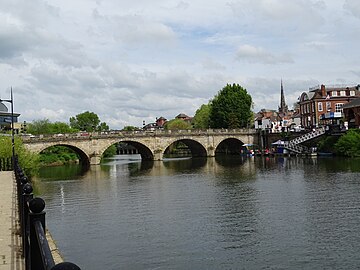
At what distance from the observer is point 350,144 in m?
58.8

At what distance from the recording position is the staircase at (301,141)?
226 ft

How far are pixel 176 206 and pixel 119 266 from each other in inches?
424

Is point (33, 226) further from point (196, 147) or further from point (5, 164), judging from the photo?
point (196, 147)

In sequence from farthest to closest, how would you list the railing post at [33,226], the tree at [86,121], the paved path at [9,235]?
1. the tree at [86,121]
2. the paved path at [9,235]
3. the railing post at [33,226]

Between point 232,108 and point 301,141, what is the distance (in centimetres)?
2230

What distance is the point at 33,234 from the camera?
460 centimetres

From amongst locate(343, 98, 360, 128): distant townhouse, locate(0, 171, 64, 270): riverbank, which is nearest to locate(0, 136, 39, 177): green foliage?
locate(0, 171, 64, 270): riverbank

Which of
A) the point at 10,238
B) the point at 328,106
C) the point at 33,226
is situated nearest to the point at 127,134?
the point at 328,106

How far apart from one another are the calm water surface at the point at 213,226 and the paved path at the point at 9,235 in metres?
2.57

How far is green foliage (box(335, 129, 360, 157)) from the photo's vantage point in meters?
57.9

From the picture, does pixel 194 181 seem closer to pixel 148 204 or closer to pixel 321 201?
pixel 148 204

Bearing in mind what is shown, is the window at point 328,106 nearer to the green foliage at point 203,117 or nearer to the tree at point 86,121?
the green foliage at point 203,117

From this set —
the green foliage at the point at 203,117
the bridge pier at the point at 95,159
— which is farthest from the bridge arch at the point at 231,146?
the bridge pier at the point at 95,159

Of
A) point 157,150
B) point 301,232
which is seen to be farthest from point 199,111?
point 301,232
